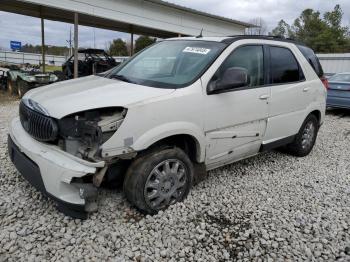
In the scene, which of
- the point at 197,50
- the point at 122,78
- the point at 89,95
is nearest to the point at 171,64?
the point at 197,50

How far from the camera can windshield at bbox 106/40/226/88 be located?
346 cm

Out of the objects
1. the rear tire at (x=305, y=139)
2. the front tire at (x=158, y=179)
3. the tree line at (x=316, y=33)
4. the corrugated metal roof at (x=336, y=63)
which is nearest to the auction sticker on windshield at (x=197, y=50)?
the front tire at (x=158, y=179)

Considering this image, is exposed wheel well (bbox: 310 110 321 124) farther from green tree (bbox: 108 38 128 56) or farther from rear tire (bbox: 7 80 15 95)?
green tree (bbox: 108 38 128 56)

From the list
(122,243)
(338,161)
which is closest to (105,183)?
(122,243)

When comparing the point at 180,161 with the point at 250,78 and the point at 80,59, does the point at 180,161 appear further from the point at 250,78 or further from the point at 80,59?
the point at 80,59

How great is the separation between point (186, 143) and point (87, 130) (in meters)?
1.20

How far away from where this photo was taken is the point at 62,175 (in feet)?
8.84

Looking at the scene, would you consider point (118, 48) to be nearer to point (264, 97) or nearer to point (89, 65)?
point (89, 65)

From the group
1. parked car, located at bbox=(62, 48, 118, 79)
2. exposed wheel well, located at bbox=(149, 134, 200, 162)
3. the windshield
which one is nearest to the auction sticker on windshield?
the windshield

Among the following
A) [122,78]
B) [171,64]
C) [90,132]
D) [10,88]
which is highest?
[171,64]

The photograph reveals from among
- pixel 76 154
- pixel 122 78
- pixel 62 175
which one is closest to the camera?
pixel 62 175

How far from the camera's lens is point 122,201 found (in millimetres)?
3512

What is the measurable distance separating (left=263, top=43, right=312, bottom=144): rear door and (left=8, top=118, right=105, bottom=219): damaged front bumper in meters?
2.62

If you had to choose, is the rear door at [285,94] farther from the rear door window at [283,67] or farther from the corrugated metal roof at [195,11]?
the corrugated metal roof at [195,11]
